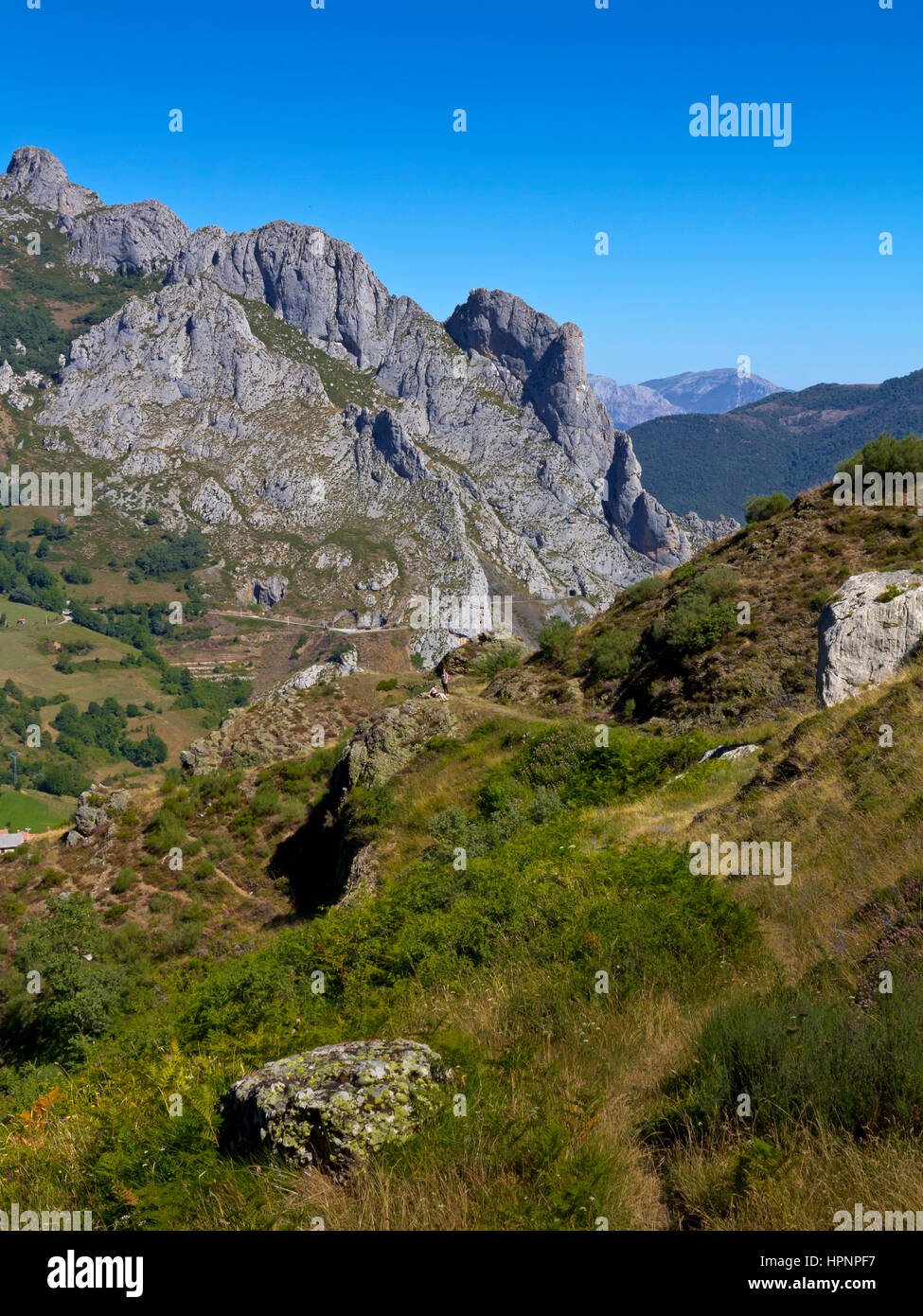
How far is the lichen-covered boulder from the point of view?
4387 millimetres

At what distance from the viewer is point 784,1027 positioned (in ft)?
15.4

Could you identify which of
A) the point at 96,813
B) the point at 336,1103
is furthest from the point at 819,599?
the point at 96,813

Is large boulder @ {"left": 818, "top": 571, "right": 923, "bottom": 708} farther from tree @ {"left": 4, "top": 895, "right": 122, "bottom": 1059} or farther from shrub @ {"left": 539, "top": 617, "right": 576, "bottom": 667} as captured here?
tree @ {"left": 4, "top": 895, "right": 122, "bottom": 1059}

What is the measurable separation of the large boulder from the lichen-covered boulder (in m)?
13.0

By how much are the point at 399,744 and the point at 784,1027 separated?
17.7 meters

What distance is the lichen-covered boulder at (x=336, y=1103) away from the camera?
4.39 m

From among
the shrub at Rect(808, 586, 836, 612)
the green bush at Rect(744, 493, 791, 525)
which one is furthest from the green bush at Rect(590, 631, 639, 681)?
the green bush at Rect(744, 493, 791, 525)

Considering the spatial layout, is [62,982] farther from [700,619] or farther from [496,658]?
[700,619]

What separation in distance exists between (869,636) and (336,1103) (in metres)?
14.7

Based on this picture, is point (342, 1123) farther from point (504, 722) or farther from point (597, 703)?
point (597, 703)

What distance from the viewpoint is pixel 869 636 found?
1543cm

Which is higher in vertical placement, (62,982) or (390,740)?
(390,740)

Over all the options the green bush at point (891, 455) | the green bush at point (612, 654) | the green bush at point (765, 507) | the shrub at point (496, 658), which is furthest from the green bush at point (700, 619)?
the green bush at point (891, 455)
